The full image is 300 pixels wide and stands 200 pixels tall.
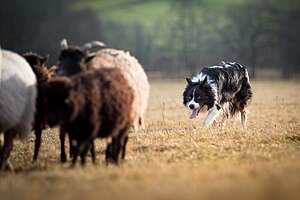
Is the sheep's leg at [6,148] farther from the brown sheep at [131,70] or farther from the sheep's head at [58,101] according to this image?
the brown sheep at [131,70]

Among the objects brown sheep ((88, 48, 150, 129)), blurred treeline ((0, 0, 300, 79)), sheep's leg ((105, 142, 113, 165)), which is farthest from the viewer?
blurred treeline ((0, 0, 300, 79))

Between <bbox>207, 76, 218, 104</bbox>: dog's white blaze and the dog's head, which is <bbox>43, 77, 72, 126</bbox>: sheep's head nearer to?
the dog's head

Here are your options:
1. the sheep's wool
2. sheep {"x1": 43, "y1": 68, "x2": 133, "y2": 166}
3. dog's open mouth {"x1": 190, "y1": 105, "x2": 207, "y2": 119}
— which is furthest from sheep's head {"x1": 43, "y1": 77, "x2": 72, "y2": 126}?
dog's open mouth {"x1": 190, "y1": 105, "x2": 207, "y2": 119}

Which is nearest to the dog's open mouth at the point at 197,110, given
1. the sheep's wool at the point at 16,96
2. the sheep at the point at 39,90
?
the sheep at the point at 39,90

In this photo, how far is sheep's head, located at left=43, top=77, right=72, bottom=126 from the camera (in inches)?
363

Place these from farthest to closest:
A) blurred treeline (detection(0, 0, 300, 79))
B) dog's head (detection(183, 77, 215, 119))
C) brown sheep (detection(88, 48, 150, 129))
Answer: blurred treeline (detection(0, 0, 300, 79)) < dog's head (detection(183, 77, 215, 119)) < brown sheep (detection(88, 48, 150, 129))

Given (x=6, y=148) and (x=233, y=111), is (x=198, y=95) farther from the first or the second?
(x=6, y=148)

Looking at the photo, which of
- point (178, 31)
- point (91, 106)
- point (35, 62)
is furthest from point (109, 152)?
point (178, 31)

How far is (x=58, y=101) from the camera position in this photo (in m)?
9.30

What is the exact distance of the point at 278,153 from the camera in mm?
10812

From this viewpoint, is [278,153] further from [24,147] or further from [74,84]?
[24,147]

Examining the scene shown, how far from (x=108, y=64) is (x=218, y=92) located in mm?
5613

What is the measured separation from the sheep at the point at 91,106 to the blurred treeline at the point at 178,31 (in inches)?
1720

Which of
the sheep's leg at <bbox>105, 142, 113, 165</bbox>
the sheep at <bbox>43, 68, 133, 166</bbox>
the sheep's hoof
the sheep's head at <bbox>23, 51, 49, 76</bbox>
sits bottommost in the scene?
the sheep's hoof
